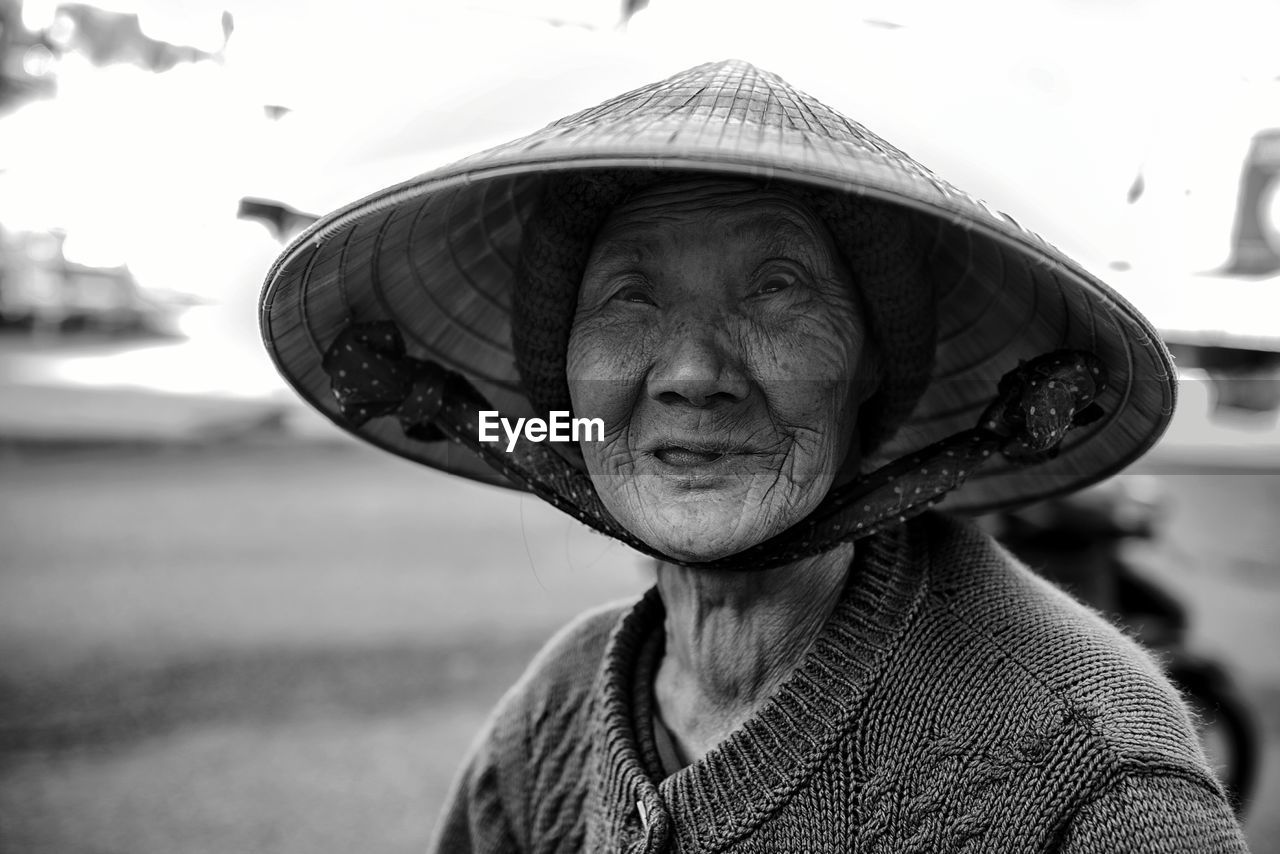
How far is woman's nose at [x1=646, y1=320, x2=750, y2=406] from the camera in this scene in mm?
1368

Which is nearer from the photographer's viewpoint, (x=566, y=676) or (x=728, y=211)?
(x=728, y=211)

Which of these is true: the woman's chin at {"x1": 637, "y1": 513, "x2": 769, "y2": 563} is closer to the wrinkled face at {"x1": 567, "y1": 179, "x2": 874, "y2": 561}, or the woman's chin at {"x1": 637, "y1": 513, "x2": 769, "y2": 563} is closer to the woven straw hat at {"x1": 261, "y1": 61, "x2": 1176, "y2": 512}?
the wrinkled face at {"x1": 567, "y1": 179, "x2": 874, "y2": 561}

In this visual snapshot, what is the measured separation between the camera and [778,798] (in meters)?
1.38

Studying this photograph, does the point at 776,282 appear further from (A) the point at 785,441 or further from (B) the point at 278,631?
(B) the point at 278,631

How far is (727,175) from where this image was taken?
1.42m

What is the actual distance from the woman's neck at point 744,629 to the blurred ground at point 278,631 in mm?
311

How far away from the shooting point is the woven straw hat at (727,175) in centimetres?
113

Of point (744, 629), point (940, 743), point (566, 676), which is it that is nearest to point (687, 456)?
point (744, 629)

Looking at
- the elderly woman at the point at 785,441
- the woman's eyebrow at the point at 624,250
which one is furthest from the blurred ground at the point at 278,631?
the woman's eyebrow at the point at 624,250

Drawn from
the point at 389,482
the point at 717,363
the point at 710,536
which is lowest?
the point at 389,482

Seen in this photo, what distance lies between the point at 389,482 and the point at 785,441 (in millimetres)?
9941

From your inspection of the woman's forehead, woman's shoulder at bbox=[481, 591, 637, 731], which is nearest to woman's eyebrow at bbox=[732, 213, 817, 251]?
the woman's forehead

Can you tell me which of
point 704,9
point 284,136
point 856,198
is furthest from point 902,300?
point 284,136

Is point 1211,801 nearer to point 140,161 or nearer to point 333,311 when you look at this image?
point 333,311
